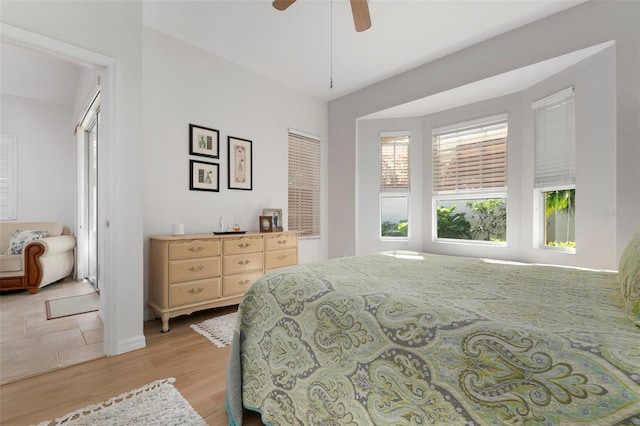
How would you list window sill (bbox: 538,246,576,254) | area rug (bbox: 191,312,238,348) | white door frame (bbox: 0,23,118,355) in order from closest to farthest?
Result: 1. white door frame (bbox: 0,23,118,355)
2. area rug (bbox: 191,312,238,348)
3. window sill (bbox: 538,246,576,254)

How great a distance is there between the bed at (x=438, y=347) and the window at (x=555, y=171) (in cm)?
179

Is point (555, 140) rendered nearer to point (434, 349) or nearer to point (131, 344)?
point (434, 349)

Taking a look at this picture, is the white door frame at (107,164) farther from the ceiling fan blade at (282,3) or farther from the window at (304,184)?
the window at (304,184)

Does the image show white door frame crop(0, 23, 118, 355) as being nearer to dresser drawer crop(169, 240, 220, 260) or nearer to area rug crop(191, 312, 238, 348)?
dresser drawer crop(169, 240, 220, 260)

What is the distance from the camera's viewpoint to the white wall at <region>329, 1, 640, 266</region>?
2322mm

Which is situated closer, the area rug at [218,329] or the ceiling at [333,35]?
the area rug at [218,329]

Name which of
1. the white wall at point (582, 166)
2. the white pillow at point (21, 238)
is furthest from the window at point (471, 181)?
the white pillow at point (21, 238)

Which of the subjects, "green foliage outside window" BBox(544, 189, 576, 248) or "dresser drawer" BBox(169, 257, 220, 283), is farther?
"green foliage outside window" BBox(544, 189, 576, 248)

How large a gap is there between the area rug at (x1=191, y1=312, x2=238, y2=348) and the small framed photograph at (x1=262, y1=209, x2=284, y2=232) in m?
1.23

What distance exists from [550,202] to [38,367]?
4.83m

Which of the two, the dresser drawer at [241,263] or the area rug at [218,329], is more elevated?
the dresser drawer at [241,263]

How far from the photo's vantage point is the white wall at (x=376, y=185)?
4.30 m

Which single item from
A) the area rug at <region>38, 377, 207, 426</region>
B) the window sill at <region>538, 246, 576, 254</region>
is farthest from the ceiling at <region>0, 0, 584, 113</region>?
the area rug at <region>38, 377, 207, 426</region>

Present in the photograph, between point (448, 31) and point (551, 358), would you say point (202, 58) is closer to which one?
point (448, 31)
